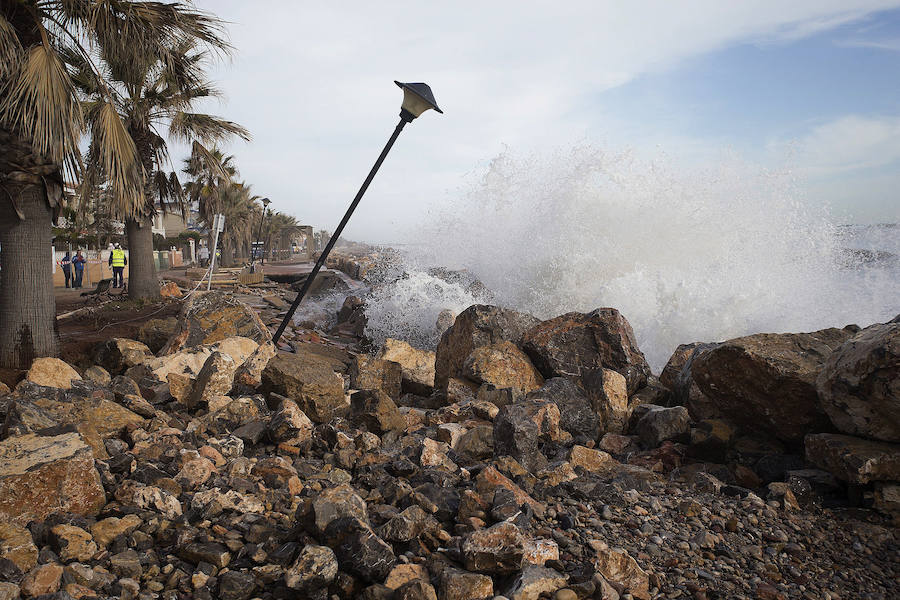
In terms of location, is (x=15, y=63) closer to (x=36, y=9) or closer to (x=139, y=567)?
(x=36, y=9)

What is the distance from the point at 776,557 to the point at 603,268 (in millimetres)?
9726

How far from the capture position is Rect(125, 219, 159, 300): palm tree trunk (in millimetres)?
13516

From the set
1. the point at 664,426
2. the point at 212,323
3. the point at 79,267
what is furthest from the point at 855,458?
the point at 79,267

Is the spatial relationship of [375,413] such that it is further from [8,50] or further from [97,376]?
[8,50]

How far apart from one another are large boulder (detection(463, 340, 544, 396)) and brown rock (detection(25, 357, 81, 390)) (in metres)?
3.54

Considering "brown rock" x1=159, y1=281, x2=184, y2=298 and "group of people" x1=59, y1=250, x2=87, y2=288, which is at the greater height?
"group of people" x1=59, y1=250, x2=87, y2=288

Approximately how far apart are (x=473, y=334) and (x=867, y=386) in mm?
4284

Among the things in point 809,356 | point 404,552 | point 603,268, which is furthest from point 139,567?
point 603,268

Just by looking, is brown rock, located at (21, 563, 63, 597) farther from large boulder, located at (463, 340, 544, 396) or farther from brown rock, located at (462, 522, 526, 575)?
large boulder, located at (463, 340, 544, 396)

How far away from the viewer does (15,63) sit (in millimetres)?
6375

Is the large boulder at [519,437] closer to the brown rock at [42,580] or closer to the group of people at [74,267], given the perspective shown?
the brown rock at [42,580]

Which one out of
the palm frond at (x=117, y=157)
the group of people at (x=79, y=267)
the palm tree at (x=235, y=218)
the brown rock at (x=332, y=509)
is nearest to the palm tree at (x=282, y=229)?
the palm tree at (x=235, y=218)

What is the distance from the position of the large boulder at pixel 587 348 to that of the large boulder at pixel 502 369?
20cm

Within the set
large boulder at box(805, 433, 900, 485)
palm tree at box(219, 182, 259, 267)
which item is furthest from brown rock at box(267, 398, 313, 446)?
palm tree at box(219, 182, 259, 267)
